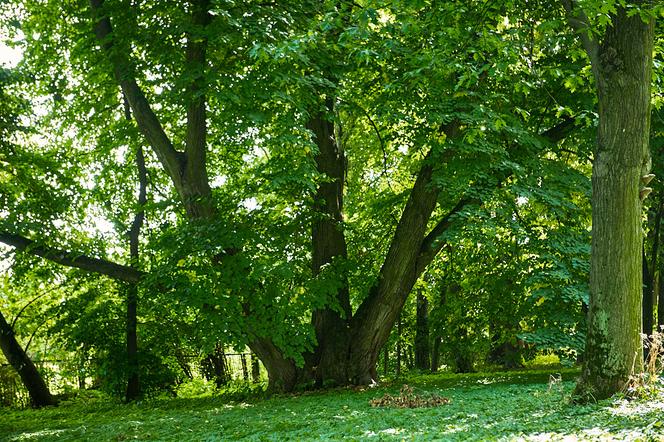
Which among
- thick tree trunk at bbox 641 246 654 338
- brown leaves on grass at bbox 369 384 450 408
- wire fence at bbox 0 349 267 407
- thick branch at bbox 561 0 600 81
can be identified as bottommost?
wire fence at bbox 0 349 267 407

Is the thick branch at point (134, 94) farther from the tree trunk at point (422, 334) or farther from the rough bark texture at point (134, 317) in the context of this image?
the tree trunk at point (422, 334)

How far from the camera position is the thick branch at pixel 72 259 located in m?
10.9

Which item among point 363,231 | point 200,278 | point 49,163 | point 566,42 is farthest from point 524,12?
point 49,163

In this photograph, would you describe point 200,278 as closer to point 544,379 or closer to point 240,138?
point 240,138

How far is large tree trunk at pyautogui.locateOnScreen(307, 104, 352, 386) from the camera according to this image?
11102mm

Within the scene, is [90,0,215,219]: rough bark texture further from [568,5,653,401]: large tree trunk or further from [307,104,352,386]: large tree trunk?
[568,5,653,401]: large tree trunk

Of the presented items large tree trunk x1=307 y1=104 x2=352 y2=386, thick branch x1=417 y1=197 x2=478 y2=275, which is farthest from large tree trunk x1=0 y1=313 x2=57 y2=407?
thick branch x1=417 y1=197 x2=478 y2=275

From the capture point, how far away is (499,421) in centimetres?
588

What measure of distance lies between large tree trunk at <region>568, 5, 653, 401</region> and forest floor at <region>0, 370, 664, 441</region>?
0.44 meters

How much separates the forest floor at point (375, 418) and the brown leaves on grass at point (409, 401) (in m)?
0.15

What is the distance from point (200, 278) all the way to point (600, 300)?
5.46 m

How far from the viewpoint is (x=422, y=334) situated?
16484mm

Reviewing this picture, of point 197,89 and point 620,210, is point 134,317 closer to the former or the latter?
point 197,89

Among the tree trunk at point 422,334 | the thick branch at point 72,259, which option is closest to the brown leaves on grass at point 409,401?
the thick branch at point 72,259
